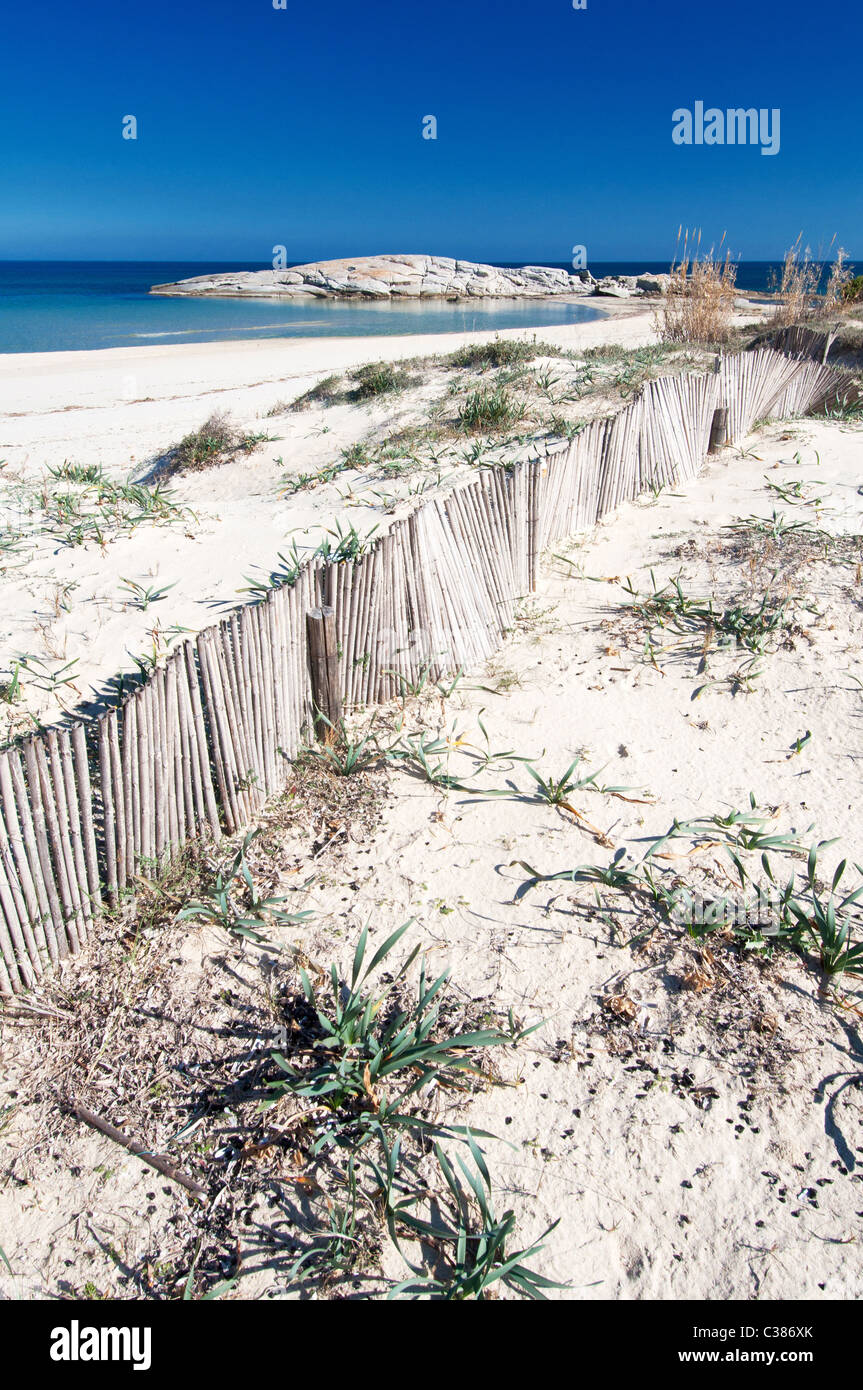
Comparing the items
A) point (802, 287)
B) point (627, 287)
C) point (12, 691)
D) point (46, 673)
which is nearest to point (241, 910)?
point (12, 691)

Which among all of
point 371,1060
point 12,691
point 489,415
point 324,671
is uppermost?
point 489,415

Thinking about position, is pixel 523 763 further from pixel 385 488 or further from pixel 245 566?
pixel 385 488

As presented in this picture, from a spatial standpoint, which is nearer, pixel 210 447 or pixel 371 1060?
pixel 371 1060

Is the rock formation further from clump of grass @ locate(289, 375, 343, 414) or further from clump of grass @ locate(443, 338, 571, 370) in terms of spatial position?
clump of grass @ locate(289, 375, 343, 414)

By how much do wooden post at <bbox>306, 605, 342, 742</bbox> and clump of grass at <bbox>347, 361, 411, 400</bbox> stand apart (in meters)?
6.75

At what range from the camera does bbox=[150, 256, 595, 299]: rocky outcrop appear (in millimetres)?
42969

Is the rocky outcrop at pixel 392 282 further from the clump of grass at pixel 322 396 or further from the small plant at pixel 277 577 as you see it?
the small plant at pixel 277 577

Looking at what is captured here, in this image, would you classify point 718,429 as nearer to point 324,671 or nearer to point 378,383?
point 378,383

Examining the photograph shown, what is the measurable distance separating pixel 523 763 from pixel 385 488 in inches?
151

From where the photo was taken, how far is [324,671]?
3537mm

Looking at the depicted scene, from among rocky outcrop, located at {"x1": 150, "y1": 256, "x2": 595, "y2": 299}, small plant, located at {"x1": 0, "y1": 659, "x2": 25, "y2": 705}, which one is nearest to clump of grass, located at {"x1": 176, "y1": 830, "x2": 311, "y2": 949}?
small plant, located at {"x1": 0, "y1": 659, "x2": 25, "y2": 705}

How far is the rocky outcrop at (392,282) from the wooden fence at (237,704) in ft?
139

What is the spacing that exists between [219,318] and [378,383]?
2522cm

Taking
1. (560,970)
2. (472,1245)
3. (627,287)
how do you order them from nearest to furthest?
1. (472,1245)
2. (560,970)
3. (627,287)
